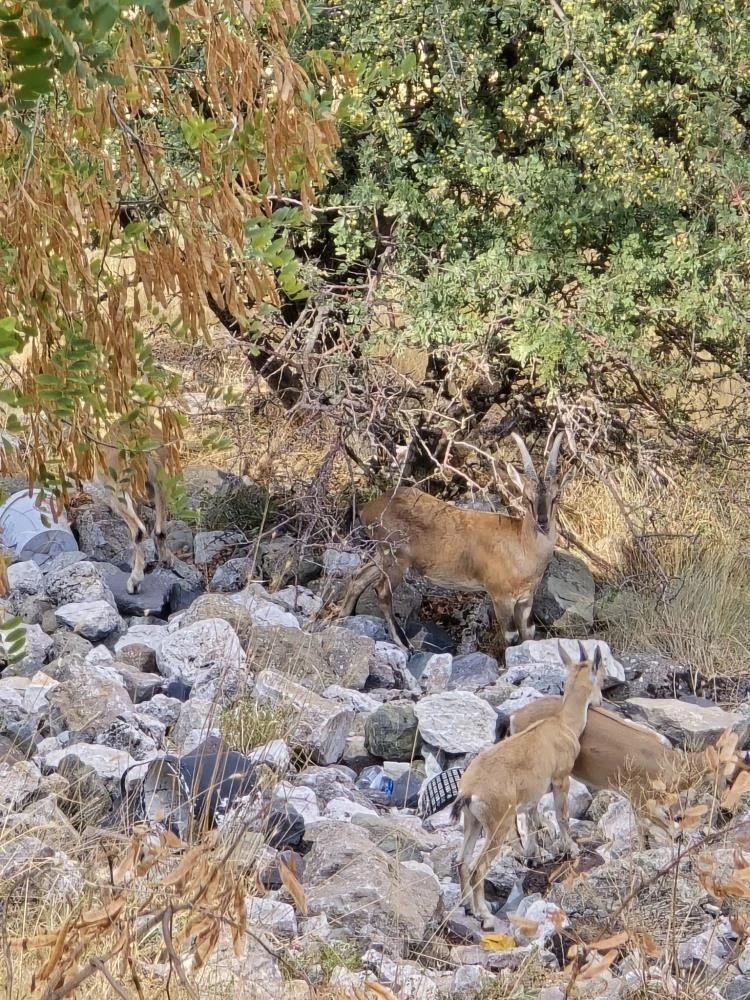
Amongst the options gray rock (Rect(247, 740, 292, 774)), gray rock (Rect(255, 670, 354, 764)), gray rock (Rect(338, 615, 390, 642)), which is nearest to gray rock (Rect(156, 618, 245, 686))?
gray rock (Rect(255, 670, 354, 764))

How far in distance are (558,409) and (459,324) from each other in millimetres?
861

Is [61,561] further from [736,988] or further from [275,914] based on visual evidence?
[736,988]

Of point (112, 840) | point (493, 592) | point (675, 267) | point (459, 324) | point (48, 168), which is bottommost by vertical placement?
point (493, 592)

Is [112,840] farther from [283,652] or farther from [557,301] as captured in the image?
[557,301]

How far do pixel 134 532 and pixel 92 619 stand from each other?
1440 millimetres

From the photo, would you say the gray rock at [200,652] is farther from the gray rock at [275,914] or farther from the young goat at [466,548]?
the gray rock at [275,914]

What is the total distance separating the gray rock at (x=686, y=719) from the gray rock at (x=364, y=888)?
2.35 meters

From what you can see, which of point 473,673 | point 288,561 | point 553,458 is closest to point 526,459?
point 553,458

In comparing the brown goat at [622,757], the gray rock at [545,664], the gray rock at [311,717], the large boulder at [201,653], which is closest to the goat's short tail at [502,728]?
the brown goat at [622,757]

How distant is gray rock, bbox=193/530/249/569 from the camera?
32.0 feet

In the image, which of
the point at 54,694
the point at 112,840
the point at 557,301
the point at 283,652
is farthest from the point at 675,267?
the point at 112,840

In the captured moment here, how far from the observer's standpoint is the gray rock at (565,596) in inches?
376

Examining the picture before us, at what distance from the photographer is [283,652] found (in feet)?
25.7

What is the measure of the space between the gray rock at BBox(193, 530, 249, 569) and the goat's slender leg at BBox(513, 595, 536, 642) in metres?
1.93
